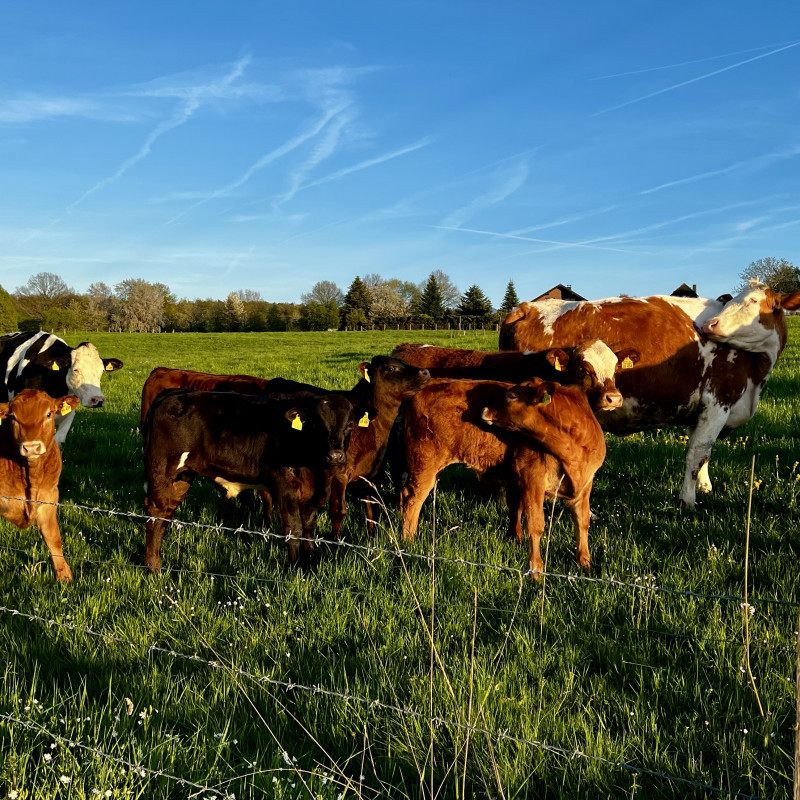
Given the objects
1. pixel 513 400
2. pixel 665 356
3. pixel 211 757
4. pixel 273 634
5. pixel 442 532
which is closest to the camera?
pixel 211 757

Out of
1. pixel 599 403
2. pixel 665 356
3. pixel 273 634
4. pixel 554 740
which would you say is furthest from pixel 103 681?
pixel 665 356

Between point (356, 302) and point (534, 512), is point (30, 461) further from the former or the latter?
point (356, 302)

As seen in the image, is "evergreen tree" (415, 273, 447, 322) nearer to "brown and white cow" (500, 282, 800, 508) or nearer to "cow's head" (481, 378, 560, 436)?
"brown and white cow" (500, 282, 800, 508)

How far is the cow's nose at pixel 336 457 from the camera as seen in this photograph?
20.0ft

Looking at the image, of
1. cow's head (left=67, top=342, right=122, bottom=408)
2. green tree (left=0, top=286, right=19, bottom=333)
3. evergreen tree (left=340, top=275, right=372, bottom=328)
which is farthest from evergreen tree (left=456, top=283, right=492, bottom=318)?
cow's head (left=67, top=342, right=122, bottom=408)

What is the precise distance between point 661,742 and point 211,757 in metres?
2.17

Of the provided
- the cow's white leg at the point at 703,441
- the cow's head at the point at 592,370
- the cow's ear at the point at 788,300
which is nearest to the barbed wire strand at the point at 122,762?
the cow's head at the point at 592,370

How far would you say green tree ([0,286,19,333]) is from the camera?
67213 mm

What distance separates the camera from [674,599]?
4.75m

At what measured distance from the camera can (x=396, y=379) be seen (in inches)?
270

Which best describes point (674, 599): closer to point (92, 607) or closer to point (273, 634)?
point (273, 634)

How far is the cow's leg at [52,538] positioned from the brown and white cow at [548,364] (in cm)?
425

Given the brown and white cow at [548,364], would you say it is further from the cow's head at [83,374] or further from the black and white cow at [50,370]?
the black and white cow at [50,370]

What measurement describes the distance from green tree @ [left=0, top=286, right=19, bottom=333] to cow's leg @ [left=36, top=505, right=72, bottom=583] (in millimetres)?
70547
